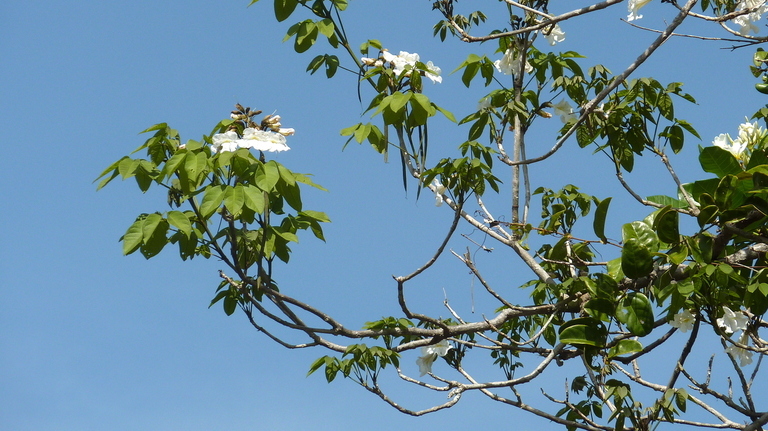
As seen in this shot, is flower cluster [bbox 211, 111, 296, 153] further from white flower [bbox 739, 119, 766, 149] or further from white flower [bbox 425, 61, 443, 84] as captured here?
white flower [bbox 739, 119, 766, 149]

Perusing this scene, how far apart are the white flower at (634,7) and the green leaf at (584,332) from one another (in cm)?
114

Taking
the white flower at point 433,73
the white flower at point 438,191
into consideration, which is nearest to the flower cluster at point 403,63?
the white flower at point 433,73

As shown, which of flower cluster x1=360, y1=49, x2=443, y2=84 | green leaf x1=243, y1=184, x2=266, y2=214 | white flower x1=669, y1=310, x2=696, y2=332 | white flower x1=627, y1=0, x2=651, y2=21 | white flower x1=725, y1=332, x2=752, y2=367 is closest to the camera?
green leaf x1=243, y1=184, x2=266, y2=214

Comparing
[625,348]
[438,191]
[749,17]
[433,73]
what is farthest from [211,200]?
[749,17]

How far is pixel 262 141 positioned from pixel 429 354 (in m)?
1.08

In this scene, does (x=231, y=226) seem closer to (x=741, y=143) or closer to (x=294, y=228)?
(x=294, y=228)

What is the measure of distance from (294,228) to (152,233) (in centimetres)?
45

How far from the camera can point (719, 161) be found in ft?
6.98

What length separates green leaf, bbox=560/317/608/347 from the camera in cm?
215

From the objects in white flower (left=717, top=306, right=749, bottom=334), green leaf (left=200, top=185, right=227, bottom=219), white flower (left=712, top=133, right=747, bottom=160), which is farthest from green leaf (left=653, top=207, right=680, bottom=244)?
green leaf (left=200, top=185, right=227, bottom=219)

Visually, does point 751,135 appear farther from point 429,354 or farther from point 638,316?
point 429,354

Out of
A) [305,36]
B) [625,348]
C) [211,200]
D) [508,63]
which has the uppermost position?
[508,63]

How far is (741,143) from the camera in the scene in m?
2.33

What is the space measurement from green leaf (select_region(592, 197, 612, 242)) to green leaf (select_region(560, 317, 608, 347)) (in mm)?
240
